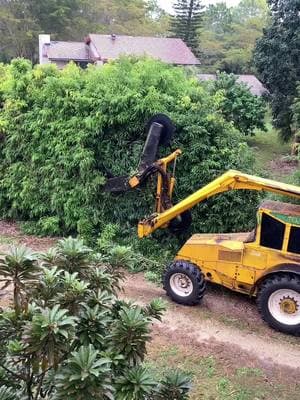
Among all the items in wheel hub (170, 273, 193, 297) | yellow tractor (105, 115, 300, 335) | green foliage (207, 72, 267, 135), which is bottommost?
wheel hub (170, 273, 193, 297)

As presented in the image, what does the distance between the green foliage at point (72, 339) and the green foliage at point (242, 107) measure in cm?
1931

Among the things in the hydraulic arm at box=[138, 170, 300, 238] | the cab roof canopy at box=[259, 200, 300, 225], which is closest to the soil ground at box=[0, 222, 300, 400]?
the hydraulic arm at box=[138, 170, 300, 238]

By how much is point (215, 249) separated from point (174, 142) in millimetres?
2993

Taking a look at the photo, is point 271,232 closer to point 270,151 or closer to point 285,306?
point 285,306

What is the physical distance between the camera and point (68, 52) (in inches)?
1515

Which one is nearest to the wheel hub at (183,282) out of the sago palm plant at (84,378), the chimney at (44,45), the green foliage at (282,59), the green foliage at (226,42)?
the sago palm plant at (84,378)

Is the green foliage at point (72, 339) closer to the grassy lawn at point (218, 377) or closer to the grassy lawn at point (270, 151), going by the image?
the grassy lawn at point (218, 377)

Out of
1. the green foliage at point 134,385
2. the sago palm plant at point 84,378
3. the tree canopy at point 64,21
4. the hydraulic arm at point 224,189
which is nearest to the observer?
the sago palm plant at point 84,378

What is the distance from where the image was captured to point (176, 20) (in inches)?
1921

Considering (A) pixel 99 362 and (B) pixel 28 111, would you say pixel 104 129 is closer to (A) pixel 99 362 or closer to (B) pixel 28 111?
(B) pixel 28 111

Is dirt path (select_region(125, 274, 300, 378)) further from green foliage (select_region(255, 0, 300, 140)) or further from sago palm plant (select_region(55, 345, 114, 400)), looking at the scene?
green foliage (select_region(255, 0, 300, 140))

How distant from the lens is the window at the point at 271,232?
7660mm

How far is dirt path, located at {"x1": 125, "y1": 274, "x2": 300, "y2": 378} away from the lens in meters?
7.12

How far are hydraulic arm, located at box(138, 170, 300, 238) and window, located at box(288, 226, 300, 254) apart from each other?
0.56m
